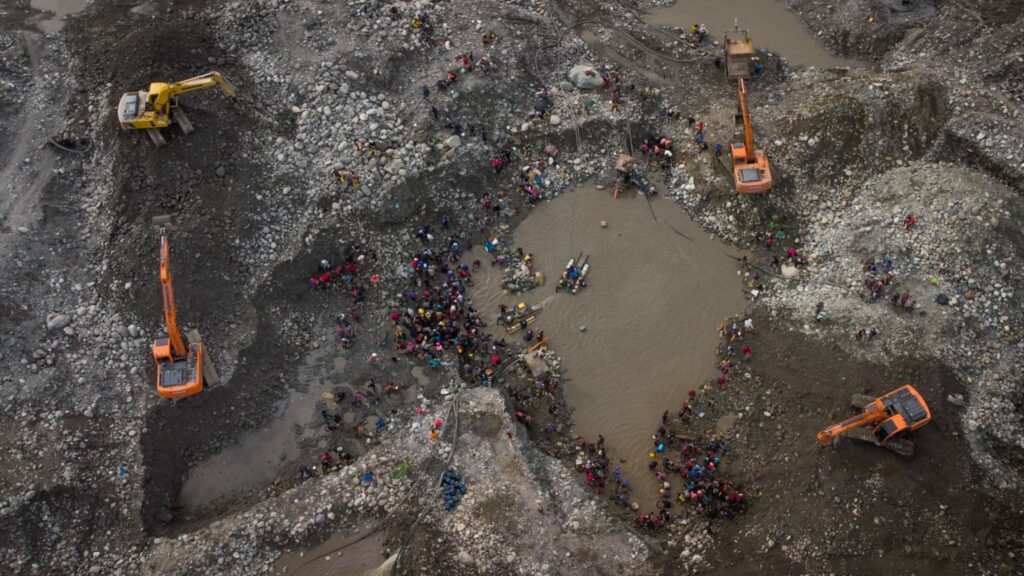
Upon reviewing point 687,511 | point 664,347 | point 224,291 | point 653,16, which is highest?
point 653,16

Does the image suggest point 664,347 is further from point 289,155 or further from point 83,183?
point 83,183

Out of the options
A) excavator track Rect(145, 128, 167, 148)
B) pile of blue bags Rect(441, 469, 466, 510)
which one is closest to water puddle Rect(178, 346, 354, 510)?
pile of blue bags Rect(441, 469, 466, 510)

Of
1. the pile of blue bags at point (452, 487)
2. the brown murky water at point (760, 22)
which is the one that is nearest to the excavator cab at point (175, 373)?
the pile of blue bags at point (452, 487)

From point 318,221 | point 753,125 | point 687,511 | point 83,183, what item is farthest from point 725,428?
point 83,183

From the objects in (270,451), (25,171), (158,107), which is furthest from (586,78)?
(25,171)

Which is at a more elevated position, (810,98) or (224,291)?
(810,98)

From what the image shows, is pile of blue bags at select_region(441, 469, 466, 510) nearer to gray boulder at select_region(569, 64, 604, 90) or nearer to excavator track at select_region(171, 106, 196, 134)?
excavator track at select_region(171, 106, 196, 134)

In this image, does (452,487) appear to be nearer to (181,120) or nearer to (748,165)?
(748,165)
